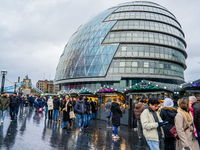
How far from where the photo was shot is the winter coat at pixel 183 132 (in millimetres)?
4379

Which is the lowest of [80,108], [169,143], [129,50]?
[169,143]

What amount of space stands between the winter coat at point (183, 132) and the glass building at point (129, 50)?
95.2ft

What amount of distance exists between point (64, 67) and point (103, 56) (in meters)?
13.0

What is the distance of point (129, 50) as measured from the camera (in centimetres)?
3469

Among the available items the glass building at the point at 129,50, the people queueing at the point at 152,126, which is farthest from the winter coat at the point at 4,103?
the glass building at the point at 129,50

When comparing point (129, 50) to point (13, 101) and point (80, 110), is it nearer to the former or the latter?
point (13, 101)

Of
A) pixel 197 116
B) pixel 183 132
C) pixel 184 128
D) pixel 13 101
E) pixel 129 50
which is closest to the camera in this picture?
pixel 183 132

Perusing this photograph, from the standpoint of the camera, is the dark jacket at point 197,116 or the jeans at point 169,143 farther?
the jeans at point 169,143

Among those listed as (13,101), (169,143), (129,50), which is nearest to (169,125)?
(169,143)

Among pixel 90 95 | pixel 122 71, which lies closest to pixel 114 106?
pixel 90 95

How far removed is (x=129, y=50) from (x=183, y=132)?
31.1 m

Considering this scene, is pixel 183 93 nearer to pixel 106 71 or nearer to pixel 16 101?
pixel 16 101

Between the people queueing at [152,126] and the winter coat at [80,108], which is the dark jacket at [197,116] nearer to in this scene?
the people queueing at [152,126]

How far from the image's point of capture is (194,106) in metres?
5.76
